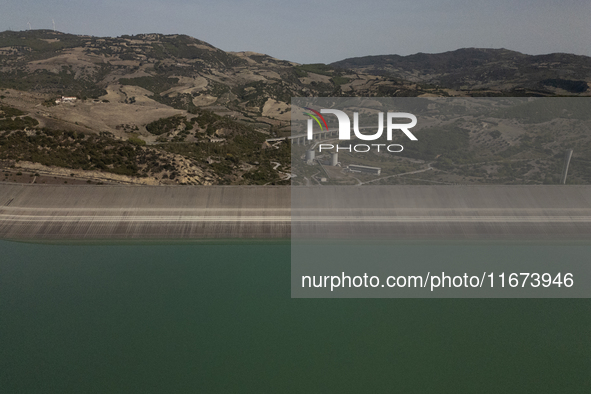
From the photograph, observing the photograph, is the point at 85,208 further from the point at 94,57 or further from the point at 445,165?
the point at 94,57

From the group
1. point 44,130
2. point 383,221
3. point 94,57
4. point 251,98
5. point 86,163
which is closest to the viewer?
point 383,221

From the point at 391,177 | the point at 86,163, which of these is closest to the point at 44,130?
the point at 86,163

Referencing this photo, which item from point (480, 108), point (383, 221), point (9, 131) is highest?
point (480, 108)

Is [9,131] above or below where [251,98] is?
below

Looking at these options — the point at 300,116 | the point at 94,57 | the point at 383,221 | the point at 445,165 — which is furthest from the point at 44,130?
the point at 94,57

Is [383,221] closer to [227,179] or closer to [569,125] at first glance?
[227,179]

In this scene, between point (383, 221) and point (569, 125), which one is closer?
point (383, 221)

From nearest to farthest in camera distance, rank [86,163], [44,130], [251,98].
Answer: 1. [86,163]
2. [44,130]
3. [251,98]
